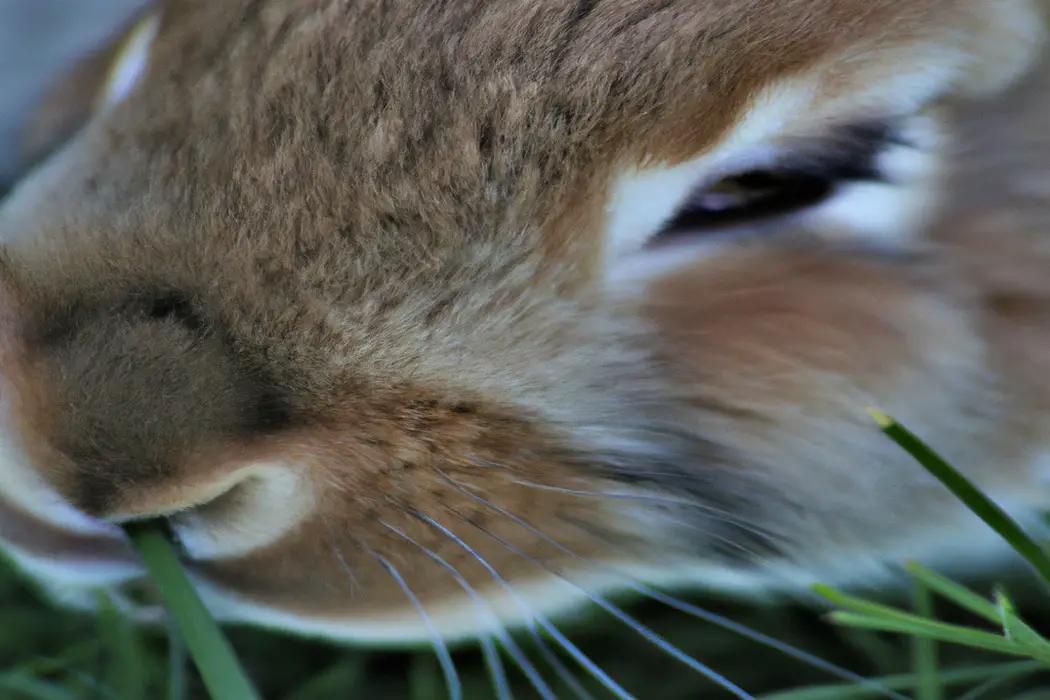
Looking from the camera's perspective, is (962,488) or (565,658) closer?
(962,488)

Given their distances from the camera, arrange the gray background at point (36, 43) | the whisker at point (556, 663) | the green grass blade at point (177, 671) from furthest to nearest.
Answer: the gray background at point (36, 43), the green grass blade at point (177, 671), the whisker at point (556, 663)

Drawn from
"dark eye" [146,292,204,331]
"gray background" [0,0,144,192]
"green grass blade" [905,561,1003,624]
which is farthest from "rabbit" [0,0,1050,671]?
"gray background" [0,0,144,192]

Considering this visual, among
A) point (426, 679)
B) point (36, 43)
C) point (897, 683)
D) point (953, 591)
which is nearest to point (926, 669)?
point (897, 683)

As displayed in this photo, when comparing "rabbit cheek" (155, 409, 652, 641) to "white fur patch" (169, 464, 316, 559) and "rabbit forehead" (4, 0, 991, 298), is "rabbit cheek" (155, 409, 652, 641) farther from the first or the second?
"rabbit forehead" (4, 0, 991, 298)

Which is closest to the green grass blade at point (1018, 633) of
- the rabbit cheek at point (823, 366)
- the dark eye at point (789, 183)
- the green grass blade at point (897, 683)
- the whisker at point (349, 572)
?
the rabbit cheek at point (823, 366)

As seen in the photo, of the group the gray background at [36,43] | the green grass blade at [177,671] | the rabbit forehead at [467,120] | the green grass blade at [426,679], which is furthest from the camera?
the gray background at [36,43]

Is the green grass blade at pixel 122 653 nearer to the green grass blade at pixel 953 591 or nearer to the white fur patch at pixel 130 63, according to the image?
the white fur patch at pixel 130 63

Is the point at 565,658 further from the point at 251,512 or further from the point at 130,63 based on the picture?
the point at 130,63
